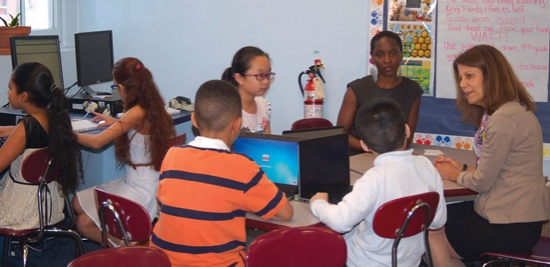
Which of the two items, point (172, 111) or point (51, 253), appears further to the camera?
point (172, 111)

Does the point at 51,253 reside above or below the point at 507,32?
below

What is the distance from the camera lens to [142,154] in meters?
3.59

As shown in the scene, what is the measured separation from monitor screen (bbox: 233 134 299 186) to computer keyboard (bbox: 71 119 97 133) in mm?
1437

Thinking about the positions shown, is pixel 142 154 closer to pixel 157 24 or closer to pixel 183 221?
pixel 183 221

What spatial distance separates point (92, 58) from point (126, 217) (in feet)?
8.00

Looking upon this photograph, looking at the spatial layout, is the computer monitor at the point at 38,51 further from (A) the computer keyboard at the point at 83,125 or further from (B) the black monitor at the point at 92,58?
(A) the computer keyboard at the point at 83,125

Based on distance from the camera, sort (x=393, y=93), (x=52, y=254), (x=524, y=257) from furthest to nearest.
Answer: (x=52, y=254) → (x=393, y=93) → (x=524, y=257)

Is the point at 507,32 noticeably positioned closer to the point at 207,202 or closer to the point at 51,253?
the point at 207,202

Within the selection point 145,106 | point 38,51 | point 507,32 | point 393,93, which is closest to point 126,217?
point 145,106

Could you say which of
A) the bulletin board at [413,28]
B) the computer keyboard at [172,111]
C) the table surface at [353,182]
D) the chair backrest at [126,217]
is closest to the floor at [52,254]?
the table surface at [353,182]

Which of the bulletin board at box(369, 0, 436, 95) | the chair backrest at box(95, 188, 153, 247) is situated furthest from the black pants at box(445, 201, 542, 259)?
the bulletin board at box(369, 0, 436, 95)

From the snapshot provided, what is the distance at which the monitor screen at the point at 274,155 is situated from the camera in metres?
2.91

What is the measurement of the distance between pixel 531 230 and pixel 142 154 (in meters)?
1.93

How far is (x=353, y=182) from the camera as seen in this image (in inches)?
126
